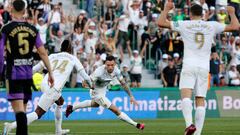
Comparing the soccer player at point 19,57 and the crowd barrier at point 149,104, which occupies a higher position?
the soccer player at point 19,57

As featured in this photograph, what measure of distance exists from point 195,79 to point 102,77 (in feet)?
18.5

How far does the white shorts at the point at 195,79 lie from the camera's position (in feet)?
56.0

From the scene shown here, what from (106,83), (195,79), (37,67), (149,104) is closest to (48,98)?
(37,67)

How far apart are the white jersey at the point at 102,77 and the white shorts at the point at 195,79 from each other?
505 cm

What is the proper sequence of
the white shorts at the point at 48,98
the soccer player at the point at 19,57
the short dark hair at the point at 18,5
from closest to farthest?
the short dark hair at the point at 18,5
the soccer player at the point at 19,57
the white shorts at the point at 48,98

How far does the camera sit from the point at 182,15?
35.5m

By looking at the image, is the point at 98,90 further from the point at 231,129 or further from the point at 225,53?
the point at 225,53

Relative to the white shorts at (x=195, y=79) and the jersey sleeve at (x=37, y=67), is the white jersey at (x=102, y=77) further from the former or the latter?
the white shorts at (x=195, y=79)

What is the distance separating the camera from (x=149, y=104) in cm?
3231

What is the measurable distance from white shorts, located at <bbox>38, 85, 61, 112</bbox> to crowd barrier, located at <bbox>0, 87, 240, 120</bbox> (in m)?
11.5

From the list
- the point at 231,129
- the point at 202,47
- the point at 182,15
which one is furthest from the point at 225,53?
the point at 202,47

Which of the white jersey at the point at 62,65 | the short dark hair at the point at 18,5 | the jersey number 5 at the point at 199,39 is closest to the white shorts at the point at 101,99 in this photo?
the white jersey at the point at 62,65

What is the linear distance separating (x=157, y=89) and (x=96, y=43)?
139 inches

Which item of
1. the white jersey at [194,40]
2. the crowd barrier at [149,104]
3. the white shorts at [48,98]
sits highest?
the white jersey at [194,40]
